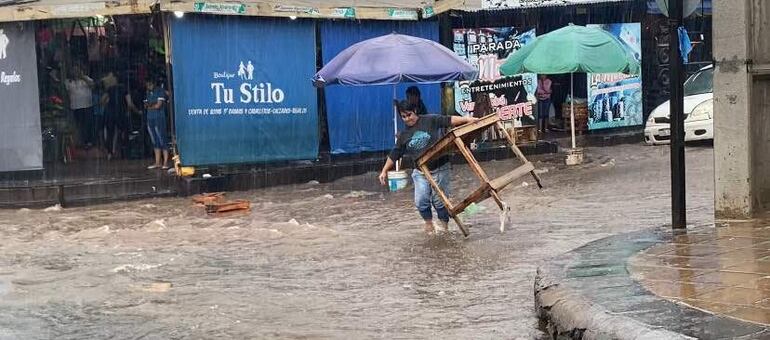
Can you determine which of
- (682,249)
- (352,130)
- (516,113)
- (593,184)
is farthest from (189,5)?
(682,249)

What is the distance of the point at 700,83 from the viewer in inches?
754

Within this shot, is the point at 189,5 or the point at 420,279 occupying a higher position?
the point at 189,5

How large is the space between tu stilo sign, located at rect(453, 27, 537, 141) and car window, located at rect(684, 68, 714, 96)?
3.20m

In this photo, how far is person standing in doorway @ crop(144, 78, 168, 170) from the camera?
1638 cm

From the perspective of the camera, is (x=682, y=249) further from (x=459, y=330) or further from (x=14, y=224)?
(x=14, y=224)

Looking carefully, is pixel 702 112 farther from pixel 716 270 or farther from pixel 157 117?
pixel 716 270

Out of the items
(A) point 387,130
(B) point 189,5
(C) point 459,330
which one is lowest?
(C) point 459,330

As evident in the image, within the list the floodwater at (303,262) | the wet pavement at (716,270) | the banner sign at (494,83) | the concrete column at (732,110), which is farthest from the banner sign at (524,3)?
the wet pavement at (716,270)

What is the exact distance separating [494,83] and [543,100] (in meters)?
2.03

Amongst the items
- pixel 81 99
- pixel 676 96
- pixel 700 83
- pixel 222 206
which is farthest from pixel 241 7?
pixel 700 83

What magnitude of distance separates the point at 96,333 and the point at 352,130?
36.8 feet

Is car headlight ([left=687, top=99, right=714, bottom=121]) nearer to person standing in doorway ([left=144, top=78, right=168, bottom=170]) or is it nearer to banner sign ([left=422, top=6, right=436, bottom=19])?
banner sign ([left=422, top=6, right=436, bottom=19])

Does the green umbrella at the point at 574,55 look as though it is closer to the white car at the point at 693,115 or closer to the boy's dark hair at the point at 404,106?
the white car at the point at 693,115

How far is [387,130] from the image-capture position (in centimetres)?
1808
